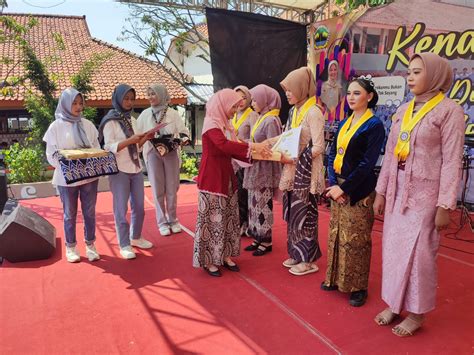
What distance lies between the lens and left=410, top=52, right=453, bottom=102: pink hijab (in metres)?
2.07

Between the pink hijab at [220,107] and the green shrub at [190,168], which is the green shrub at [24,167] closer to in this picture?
the green shrub at [190,168]

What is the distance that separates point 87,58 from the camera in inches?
481

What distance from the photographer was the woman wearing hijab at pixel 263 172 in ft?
11.6

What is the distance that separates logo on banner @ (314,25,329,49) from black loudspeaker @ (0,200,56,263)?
4.87 m

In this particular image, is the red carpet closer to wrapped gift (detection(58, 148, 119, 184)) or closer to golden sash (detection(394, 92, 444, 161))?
wrapped gift (detection(58, 148, 119, 184))

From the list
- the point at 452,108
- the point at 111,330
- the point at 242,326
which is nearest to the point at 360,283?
the point at 242,326

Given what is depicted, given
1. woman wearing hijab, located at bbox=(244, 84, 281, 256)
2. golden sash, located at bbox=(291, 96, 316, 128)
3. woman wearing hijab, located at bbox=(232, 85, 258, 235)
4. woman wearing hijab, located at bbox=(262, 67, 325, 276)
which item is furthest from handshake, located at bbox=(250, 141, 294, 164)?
woman wearing hijab, located at bbox=(232, 85, 258, 235)

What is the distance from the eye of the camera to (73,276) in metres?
3.26

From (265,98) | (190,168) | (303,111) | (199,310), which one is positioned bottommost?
(199,310)

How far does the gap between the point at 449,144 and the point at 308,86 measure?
A: 122 cm

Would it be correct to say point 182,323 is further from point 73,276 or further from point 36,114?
point 36,114

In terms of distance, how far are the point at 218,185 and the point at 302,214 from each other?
2.43ft

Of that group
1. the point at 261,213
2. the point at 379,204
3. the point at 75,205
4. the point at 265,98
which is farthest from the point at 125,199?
the point at 379,204

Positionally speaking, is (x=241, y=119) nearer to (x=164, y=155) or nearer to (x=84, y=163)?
(x=164, y=155)
